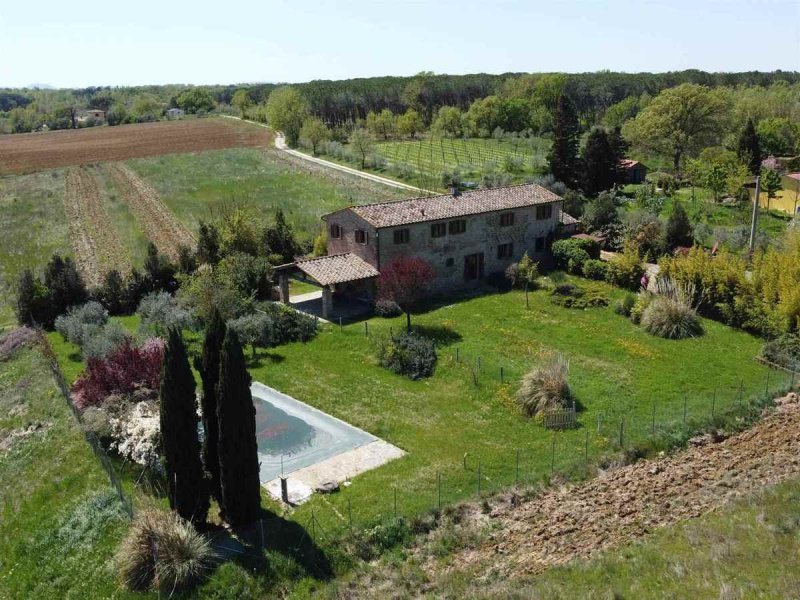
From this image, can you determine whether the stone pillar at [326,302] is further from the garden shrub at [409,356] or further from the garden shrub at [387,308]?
the garden shrub at [409,356]

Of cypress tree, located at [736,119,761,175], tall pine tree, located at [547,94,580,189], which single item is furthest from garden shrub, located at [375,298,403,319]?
→ cypress tree, located at [736,119,761,175]

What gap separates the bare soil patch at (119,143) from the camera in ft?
318

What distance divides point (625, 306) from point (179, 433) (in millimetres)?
23821

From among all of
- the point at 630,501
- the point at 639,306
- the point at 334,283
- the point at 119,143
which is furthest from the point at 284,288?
the point at 119,143

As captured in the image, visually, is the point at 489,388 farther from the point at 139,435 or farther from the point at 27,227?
the point at 27,227

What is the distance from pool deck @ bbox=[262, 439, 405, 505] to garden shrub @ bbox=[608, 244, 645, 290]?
21.0m

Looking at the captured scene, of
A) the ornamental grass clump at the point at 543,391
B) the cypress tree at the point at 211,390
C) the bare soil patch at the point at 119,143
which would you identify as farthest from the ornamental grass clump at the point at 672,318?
the bare soil patch at the point at 119,143

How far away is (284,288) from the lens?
37250 millimetres

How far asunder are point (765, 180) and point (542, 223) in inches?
919

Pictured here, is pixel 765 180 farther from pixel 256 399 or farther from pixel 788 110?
pixel 788 110

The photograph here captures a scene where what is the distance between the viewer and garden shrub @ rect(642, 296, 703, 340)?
3178 centimetres

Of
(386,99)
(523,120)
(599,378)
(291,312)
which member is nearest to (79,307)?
(291,312)

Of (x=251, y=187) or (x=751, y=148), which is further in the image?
(x=251, y=187)

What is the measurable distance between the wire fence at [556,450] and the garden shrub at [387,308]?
737cm
